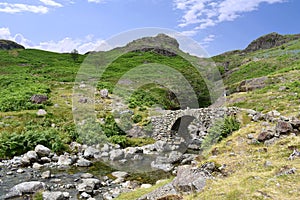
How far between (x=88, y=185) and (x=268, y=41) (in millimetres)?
149272

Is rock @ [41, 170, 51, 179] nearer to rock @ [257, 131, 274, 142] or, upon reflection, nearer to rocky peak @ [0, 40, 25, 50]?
rock @ [257, 131, 274, 142]

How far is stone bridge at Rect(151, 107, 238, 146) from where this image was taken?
34125 mm

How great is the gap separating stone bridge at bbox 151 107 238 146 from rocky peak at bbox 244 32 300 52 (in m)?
121

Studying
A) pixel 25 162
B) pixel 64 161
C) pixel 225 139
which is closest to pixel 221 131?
pixel 225 139

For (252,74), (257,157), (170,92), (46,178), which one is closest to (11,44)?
(170,92)

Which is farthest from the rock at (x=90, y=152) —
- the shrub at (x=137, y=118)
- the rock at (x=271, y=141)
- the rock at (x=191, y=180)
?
the rock at (x=271, y=141)

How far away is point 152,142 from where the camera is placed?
110 feet

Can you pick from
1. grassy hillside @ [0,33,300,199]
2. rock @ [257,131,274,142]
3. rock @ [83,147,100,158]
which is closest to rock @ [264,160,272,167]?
grassy hillside @ [0,33,300,199]

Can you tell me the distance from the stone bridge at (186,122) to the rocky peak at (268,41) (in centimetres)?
12123

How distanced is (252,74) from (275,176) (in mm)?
63307

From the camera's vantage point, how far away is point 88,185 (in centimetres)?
1883

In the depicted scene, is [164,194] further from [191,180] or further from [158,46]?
[158,46]

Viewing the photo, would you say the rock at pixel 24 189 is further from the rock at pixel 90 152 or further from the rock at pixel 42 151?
the rock at pixel 90 152

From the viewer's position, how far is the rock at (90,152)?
27.5m
